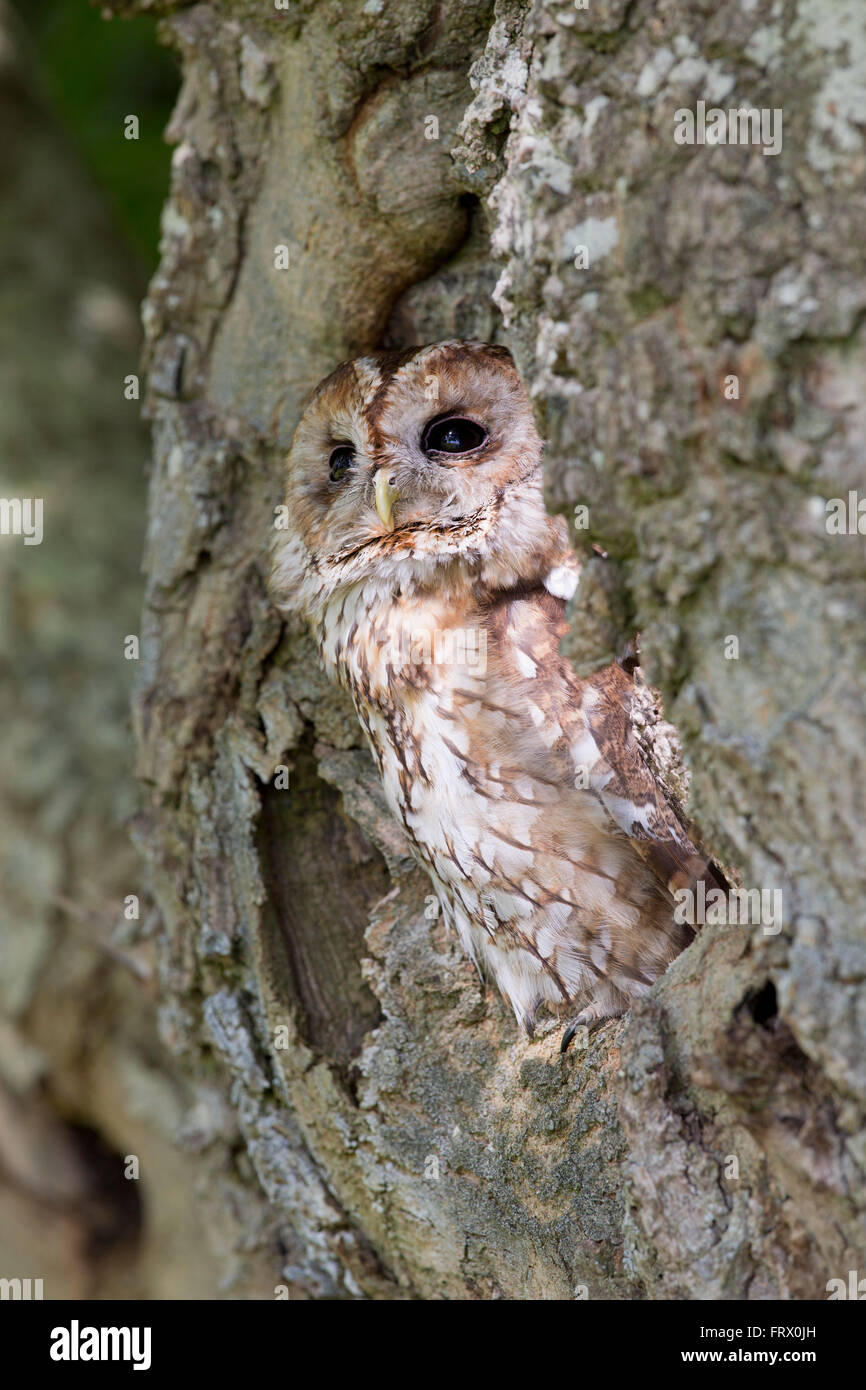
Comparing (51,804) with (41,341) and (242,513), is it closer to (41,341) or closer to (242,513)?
(242,513)

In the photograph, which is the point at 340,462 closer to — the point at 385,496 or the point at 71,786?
the point at 385,496

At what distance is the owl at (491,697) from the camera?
79.5 inches

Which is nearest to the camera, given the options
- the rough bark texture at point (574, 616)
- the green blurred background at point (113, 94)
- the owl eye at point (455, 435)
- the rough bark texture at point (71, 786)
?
the rough bark texture at point (574, 616)

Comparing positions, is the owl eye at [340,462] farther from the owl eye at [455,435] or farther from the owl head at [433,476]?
the owl eye at [455,435]

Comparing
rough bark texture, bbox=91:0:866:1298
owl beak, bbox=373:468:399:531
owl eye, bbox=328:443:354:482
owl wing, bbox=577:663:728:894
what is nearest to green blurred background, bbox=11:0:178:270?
rough bark texture, bbox=91:0:866:1298

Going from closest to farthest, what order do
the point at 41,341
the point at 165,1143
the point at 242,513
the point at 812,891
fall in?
the point at 812,891 < the point at 242,513 < the point at 165,1143 < the point at 41,341

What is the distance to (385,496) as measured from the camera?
7.03ft

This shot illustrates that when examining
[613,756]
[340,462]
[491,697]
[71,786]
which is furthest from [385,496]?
[71,786]

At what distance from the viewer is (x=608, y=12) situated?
1451 millimetres

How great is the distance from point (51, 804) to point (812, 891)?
2.20m

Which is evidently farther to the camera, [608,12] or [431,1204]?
[431,1204]

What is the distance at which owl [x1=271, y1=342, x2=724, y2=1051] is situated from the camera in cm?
202

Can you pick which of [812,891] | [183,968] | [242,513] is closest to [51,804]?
[183,968]

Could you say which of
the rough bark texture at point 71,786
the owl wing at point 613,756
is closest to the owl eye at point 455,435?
the owl wing at point 613,756
